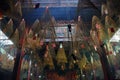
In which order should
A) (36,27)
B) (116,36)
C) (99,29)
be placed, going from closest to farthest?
(116,36) < (99,29) < (36,27)

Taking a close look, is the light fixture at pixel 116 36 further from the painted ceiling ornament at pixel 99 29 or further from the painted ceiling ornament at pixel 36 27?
the painted ceiling ornament at pixel 36 27

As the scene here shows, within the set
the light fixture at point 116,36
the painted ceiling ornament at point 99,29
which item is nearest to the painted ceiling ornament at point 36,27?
the painted ceiling ornament at point 99,29

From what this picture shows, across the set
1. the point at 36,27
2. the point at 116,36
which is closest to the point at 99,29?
the point at 116,36

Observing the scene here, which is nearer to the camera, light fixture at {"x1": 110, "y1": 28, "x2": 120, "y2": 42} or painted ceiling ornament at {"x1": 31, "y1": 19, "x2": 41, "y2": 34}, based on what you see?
light fixture at {"x1": 110, "y1": 28, "x2": 120, "y2": 42}

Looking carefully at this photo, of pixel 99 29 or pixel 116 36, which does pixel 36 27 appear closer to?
pixel 99 29

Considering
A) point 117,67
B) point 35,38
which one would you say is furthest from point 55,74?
point 117,67

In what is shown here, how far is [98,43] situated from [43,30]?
4556 millimetres

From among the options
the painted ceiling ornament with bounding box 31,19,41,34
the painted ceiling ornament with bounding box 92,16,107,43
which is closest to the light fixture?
the painted ceiling ornament with bounding box 92,16,107,43

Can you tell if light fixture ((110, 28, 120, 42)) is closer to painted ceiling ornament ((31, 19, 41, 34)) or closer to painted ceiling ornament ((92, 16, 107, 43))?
painted ceiling ornament ((92, 16, 107, 43))

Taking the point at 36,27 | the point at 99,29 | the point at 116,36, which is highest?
the point at 36,27

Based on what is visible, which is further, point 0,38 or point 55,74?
point 55,74

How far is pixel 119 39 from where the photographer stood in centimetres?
1369

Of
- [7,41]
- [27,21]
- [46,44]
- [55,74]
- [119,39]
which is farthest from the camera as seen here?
[55,74]

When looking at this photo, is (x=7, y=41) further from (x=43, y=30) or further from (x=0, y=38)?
(x=43, y=30)
